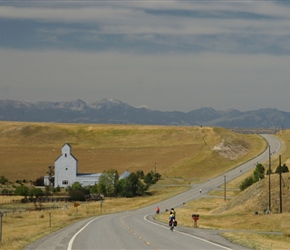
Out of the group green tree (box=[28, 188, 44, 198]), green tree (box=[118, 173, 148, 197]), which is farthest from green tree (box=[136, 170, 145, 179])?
green tree (box=[28, 188, 44, 198])

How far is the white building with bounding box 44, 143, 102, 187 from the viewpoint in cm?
14750

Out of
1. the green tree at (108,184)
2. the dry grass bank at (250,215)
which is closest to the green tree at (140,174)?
the green tree at (108,184)

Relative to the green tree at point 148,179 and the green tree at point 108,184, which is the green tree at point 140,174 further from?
the green tree at point 108,184

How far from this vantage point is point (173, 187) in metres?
136

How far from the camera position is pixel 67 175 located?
490ft

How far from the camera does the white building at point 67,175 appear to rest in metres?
148

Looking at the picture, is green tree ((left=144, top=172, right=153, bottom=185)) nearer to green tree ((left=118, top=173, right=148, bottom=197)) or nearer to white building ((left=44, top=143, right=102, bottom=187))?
green tree ((left=118, top=173, right=148, bottom=197))

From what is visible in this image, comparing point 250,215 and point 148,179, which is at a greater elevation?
point 148,179

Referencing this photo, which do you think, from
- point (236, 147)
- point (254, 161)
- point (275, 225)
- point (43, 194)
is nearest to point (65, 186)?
point (43, 194)

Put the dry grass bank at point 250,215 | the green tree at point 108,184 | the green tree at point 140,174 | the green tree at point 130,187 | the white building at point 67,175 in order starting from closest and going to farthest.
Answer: the dry grass bank at point 250,215 < the green tree at point 130,187 < the green tree at point 108,184 < the white building at point 67,175 < the green tree at point 140,174

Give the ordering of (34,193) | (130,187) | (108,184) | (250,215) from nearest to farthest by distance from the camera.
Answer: (250,215)
(34,193)
(130,187)
(108,184)

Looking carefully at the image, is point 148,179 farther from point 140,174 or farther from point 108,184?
point 108,184

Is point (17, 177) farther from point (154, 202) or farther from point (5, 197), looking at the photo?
point (154, 202)

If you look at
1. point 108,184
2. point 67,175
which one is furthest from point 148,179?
point 67,175
